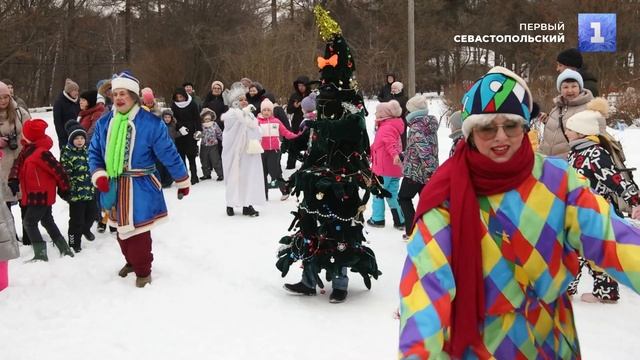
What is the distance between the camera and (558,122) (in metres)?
6.09

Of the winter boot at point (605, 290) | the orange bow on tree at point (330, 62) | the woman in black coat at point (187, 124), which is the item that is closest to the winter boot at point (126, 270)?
the orange bow on tree at point (330, 62)

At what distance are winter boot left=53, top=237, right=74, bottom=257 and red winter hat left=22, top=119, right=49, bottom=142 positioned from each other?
118 cm

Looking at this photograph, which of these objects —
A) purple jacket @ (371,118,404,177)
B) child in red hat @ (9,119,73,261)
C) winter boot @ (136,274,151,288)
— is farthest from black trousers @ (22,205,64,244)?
purple jacket @ (371,118,404,177)

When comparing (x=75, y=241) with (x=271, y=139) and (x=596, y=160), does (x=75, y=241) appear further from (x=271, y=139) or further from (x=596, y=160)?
(x=596, y=160)

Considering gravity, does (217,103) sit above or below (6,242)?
above

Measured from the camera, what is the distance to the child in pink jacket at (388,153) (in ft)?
27.5

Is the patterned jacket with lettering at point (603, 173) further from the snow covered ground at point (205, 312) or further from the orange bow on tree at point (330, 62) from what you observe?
the orange bow on tree at point (330, 62)

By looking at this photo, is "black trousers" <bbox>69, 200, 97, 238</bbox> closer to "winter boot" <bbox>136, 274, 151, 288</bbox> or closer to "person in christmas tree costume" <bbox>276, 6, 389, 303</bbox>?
"winter boot" <bbox>136, 274, 151, 288</bbox>

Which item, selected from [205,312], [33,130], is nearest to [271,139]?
[33,130]

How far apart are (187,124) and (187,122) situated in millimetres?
41

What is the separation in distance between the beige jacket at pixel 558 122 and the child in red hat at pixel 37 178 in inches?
203

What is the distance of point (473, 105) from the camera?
2.35 metres

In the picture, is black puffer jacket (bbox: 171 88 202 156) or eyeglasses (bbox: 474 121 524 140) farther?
black puffer jacket (bbox: 171 88 202 156)

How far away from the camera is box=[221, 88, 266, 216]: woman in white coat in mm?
9812
